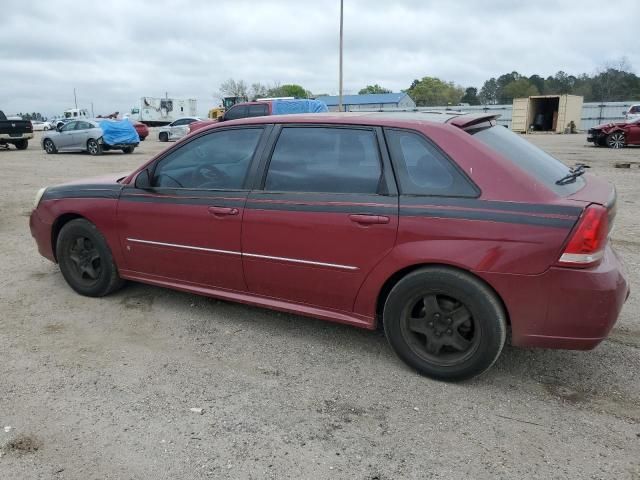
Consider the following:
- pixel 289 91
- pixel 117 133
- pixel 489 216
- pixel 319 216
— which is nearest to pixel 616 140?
pixel 117 133

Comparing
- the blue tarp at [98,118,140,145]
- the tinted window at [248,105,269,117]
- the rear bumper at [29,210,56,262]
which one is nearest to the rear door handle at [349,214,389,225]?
the rear bumper at [29,210,56,262]

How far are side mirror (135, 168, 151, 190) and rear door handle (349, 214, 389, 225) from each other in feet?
6.05

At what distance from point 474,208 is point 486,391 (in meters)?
1.13

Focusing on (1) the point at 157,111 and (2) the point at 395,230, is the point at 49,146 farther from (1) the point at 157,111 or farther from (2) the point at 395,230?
(1) the point at 157,111

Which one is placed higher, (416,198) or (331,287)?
(416,198)

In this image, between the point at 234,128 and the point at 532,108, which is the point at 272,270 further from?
the point at 532,108

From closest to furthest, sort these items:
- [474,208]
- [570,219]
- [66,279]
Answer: [570,219] < [474,208] < [66,279]

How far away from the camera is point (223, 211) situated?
12.5 feet

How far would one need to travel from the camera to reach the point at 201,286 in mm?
4137

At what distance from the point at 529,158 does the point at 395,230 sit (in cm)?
100

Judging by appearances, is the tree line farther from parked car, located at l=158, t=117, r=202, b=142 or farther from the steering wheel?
the steering wheel

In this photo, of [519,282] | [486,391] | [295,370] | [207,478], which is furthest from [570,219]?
[207,478]

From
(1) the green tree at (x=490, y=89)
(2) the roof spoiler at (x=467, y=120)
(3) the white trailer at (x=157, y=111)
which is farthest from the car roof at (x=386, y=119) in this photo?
(1) the green tree at (x=490, y=89)

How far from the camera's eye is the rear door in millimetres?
3312
